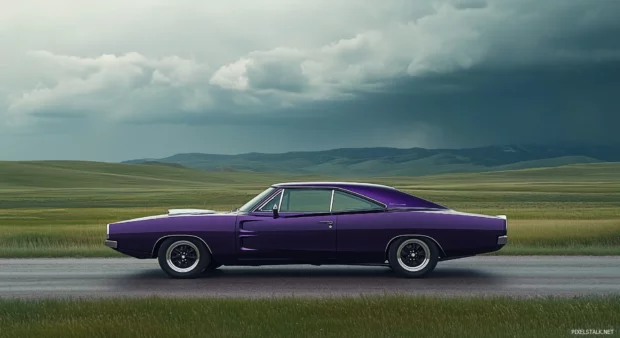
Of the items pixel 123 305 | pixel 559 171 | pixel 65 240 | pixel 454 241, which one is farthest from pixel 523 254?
pixel 559 171

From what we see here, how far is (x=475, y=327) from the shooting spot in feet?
25.4

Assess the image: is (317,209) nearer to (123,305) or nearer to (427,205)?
(427,205)

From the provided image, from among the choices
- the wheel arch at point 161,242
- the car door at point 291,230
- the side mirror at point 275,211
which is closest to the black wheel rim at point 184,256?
the wheel arch at point 161,242

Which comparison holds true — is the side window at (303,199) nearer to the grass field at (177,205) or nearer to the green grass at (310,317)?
the green grass at (310,317)

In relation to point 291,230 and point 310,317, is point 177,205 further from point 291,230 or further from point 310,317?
point 310,317

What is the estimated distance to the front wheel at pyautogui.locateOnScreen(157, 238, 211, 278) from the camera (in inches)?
465

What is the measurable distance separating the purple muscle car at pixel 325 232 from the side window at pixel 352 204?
0.02 meters

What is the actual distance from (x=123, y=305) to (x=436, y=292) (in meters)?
4.20

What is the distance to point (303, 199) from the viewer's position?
11.8m

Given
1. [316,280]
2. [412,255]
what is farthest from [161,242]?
[412,255]

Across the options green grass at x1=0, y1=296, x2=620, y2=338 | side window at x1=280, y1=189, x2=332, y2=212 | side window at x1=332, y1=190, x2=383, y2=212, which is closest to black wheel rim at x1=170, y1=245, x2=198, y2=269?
side window at x1=280, y1=189, x2=332, y2=212

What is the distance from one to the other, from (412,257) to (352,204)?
1259 millimetres

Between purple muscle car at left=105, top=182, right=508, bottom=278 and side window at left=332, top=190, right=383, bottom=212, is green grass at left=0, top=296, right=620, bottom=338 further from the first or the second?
side window at left=332, top=190, right=383, bottom=212

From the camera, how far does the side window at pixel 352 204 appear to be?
463 inches
